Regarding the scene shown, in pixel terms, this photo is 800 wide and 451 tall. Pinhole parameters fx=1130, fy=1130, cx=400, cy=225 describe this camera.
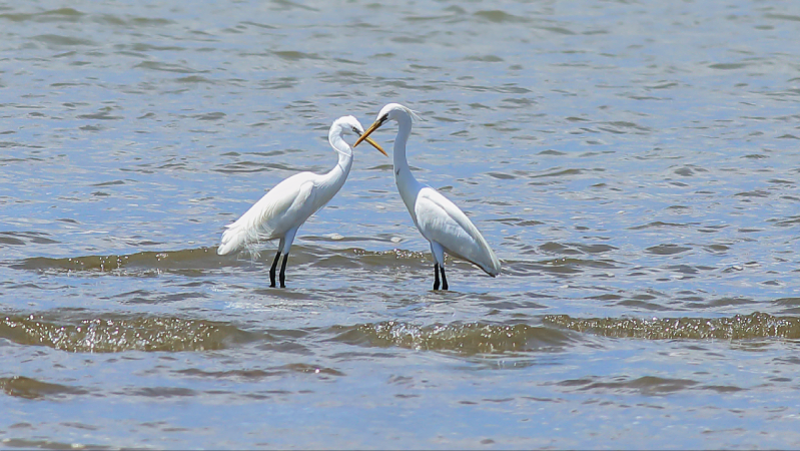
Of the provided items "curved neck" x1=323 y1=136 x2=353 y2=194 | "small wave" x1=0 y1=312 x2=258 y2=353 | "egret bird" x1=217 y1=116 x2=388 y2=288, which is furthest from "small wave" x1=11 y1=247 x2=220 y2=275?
"small wave" x1=0 y1=312 x2=258 y2=353

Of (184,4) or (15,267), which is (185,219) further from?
(184,4)

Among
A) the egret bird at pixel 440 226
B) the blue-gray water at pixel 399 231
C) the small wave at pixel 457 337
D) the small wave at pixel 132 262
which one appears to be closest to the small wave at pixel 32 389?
the blue-gray water at pixel 399 231

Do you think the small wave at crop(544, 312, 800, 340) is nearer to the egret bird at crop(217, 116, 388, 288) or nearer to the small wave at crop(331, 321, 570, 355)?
the small wave at crop(331, 321, 570, 355)

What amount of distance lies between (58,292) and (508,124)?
20.3 feet

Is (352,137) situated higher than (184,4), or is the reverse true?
(184,4)

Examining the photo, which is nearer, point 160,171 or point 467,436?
point 467,436

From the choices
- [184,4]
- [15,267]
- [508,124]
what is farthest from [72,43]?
[15,267]

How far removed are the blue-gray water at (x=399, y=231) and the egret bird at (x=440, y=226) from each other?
0.32 meters

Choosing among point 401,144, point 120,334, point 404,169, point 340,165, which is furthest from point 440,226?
point 120,334

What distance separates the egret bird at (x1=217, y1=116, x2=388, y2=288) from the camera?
7887 millimetres

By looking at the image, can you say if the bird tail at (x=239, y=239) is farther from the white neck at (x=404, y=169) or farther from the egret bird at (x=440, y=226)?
the white neck at (x=404, y=169)

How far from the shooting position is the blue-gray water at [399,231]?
17.1 ft

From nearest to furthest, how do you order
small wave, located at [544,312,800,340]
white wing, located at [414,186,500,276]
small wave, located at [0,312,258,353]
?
small wave, located at [0,312,258,353] < small wave, located at [544,312,800,340] < white wing, located at [414,186,500,276]

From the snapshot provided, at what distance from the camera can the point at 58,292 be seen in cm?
712
